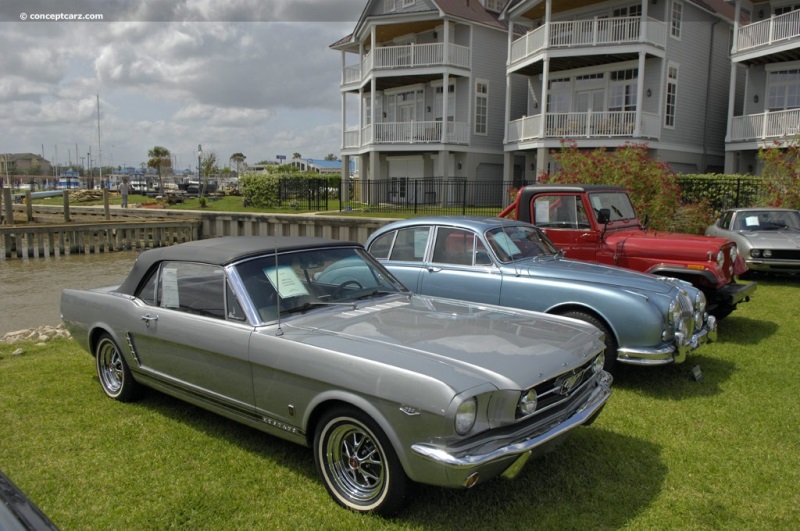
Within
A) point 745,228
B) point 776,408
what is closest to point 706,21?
point 745,228

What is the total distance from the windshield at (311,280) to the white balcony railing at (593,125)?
2001 cm

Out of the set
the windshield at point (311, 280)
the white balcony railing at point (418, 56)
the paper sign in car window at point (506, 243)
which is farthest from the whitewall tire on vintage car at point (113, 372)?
the white balcony railing at point (418, 56)

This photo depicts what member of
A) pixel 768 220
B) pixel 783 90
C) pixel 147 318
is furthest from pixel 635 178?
pixel 783 90

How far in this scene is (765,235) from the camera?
12039mm

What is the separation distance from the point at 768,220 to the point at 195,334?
12.4 m

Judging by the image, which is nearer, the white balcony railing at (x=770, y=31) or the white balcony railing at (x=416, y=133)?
the white balcony railing at (x=770, y=31)

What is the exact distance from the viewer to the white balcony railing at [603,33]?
2239 centimetres

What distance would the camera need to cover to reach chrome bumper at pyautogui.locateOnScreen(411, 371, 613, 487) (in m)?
3.11

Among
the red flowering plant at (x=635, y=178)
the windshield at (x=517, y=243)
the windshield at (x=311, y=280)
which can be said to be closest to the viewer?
the windshield at (x=311, y=280)

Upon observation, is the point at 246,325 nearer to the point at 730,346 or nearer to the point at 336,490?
the point at 336,490

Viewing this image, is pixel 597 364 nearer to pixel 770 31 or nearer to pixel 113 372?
pixel 113 372

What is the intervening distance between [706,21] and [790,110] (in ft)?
20.1

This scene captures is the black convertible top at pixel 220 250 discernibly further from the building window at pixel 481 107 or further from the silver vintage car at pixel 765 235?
the building window at pixel 481 107

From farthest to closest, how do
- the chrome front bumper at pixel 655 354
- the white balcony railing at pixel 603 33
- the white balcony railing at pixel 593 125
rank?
1. the white balcony railing at pixel 593 125
2. the white balcony railing at pixel 603 33
3. the chrome front bumper at pixel 655 354
